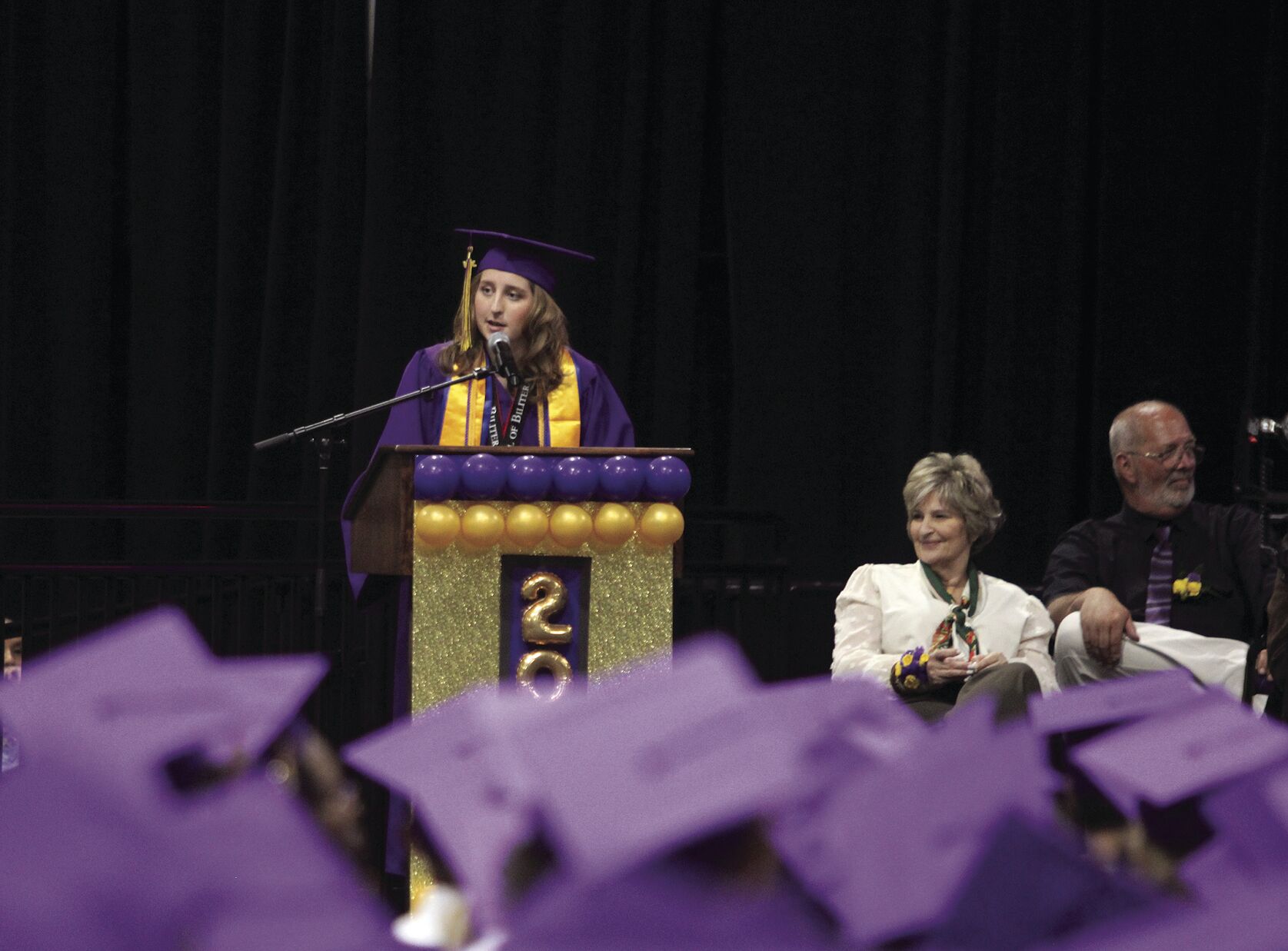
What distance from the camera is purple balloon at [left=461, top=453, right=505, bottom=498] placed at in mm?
2688

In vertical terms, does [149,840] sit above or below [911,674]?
above

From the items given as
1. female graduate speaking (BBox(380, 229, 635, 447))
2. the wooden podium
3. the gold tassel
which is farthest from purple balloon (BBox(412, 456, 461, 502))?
the gold tassel

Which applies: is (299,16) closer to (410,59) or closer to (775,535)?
(410,59)

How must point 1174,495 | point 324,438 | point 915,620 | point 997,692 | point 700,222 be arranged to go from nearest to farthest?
point 997,692
point 915,620
point 1174,495
point 324,438
point 700,222

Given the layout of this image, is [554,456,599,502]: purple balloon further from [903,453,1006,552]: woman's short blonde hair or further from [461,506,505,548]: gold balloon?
[903,453,1006,552]: woman's short blonde hair

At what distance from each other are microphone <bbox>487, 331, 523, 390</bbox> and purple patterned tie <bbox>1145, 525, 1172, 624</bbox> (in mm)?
1543

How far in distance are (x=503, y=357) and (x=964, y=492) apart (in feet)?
3.40

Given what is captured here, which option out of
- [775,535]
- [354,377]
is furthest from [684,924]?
[354,377]

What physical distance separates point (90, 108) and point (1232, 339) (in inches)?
158

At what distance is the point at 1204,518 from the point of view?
3.46 m

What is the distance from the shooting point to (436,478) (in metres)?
2.68

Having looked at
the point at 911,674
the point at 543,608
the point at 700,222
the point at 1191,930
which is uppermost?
the point at 700,222

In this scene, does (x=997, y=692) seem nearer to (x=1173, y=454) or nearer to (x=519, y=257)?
(x=1173, y=454)

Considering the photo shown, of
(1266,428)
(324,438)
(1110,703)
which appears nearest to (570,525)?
(324,438)
